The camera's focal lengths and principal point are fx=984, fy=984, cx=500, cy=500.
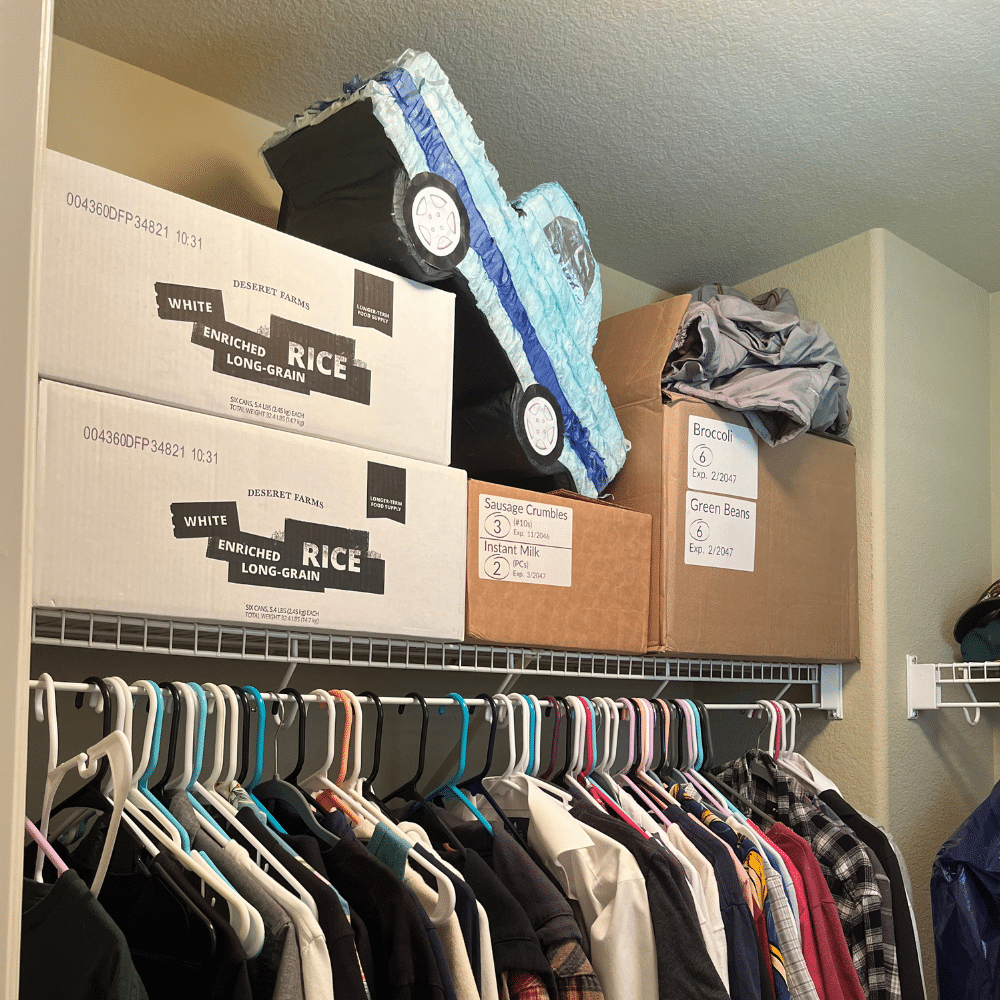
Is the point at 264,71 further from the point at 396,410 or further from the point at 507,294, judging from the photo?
the point at 396,410

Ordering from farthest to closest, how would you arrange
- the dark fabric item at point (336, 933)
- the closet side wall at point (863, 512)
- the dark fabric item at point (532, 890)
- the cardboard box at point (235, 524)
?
the closet side wall at point (863, 512) → the dark fabric item at point (532, 890) → the cardboard box at point (235, 524) → the dark fabric item at point (336, 933)

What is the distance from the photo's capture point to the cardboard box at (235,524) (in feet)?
3.74

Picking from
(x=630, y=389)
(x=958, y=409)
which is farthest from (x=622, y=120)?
(x=958, y=409)

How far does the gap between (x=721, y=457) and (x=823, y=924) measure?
83cm

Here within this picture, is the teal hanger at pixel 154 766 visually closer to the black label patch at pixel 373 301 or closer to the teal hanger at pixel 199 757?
the teal hanger at pixel 199 757

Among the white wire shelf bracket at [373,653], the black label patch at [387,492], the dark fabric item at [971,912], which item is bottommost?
the dark fabric item at [971,912]

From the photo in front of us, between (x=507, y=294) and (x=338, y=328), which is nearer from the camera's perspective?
(x=338, y=328)

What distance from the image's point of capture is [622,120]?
6.16 feet

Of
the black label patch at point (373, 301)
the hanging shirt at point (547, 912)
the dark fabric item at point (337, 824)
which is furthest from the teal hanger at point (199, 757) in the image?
the black label patch at point (373, 301)

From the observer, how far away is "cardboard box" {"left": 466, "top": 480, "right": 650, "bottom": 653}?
1.55 meters

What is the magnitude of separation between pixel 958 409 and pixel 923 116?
79 cm

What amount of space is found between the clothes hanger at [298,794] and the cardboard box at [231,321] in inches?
15.1

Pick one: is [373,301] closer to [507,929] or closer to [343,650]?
[343,650]

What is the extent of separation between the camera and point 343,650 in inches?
63.5
